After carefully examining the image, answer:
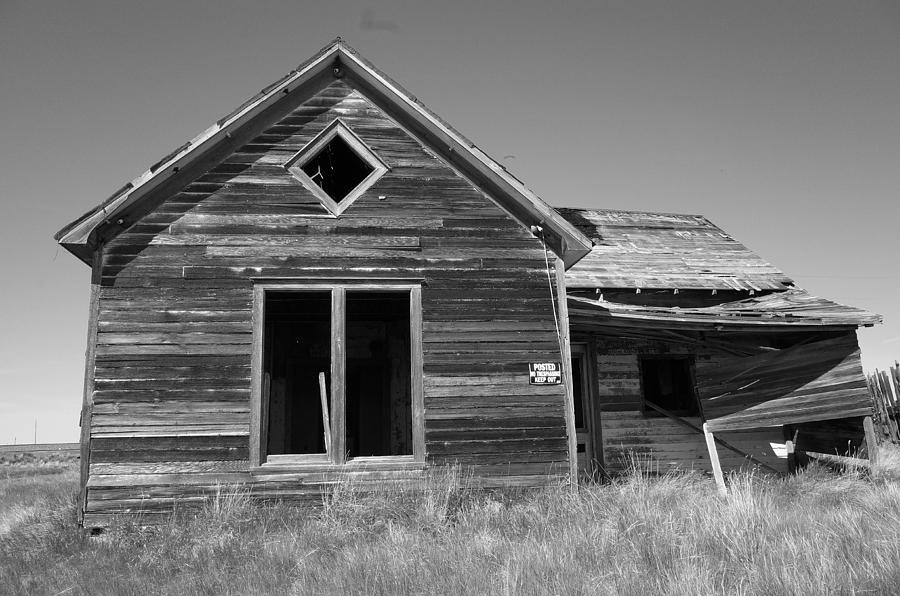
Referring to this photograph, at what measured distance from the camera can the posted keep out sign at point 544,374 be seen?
326 inches

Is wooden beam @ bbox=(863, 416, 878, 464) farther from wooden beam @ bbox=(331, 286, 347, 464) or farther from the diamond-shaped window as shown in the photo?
the diamond-shaped window

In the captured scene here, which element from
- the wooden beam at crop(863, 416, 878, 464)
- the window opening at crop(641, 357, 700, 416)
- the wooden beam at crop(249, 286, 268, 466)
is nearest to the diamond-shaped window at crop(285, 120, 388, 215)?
the wooden beam at crop(249, 286, 268, 466)

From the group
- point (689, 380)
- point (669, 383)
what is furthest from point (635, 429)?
point (669, 383)

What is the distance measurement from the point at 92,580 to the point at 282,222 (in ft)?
14.4

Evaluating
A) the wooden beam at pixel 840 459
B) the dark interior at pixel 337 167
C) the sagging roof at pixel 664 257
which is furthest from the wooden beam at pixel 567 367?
the wooden beam at pixel 840 459

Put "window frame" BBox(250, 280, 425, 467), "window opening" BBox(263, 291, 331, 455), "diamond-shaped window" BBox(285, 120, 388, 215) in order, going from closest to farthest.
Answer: "window frame" BBox(250, 280, 425, 467) < "diamond-shaped window" BBox(285, 120, 388, 215) < "window opening" BBox(263, 291, 331, 455)

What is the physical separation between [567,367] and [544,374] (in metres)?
0.32

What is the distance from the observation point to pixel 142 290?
7895 mm

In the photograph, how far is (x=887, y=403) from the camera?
53.1 ft

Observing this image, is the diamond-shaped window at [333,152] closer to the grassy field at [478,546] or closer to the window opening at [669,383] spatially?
the grassy field at [478,546]

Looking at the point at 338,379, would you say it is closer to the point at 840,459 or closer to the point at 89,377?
the point at 89,377

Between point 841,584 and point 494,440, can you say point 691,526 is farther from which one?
point 494,440

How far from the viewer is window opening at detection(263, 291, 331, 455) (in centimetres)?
1285

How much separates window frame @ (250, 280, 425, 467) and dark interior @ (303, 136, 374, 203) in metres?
1.63
